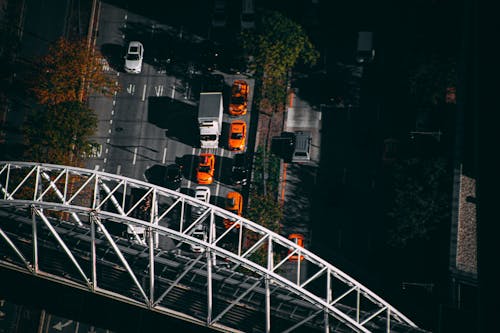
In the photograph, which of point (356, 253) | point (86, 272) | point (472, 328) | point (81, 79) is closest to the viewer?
point (472, 328)

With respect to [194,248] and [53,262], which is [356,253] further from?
[53,262]

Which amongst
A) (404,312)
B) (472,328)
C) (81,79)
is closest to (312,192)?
(404,312)

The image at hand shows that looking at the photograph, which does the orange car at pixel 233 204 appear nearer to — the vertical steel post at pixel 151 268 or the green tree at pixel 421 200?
the vertical steel post at pixel 151 268

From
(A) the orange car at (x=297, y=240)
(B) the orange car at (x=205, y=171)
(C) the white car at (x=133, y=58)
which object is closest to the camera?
(A) the orange car at (x=297, y=240)

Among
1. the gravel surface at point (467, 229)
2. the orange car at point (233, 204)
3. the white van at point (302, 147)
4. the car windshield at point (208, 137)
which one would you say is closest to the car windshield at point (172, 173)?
the car windshield at point (208, 137)

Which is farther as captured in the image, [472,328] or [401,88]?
[401,88]

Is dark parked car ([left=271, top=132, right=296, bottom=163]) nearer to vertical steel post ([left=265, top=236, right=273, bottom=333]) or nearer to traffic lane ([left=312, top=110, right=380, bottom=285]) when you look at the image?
traffic lane ([left=312, top=110, right=380, bottom=285])

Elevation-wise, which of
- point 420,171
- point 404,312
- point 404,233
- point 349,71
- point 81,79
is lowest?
point 404,312
